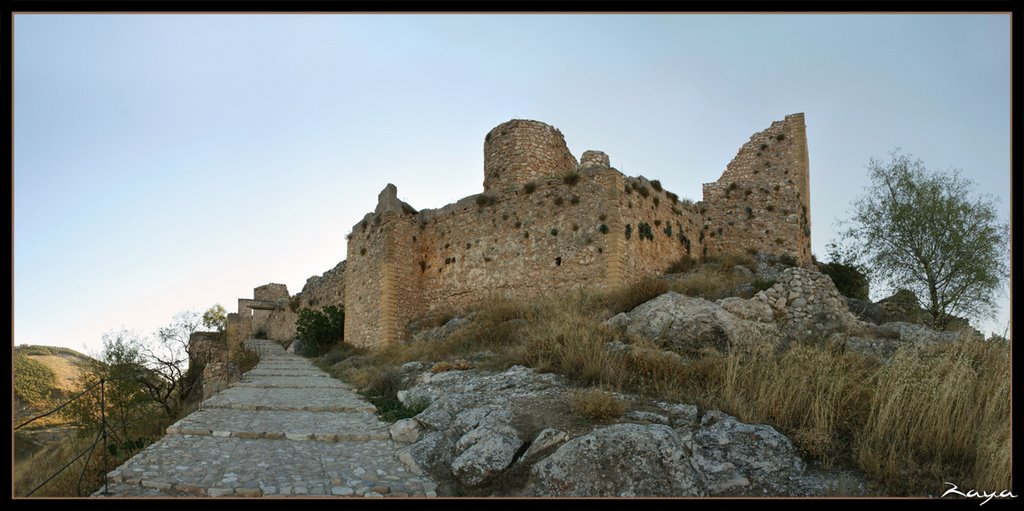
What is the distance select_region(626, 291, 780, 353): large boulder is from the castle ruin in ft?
13.9

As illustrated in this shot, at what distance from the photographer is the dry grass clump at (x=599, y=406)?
18.4 feet

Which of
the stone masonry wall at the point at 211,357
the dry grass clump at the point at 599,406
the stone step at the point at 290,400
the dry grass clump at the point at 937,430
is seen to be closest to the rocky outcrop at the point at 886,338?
the dry grass clump at the point at 937,430

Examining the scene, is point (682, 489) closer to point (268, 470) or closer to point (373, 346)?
point (268, 470)

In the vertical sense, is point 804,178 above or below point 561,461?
above

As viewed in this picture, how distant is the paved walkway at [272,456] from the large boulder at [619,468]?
1.00m

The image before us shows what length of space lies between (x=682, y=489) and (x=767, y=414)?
64.9 inches

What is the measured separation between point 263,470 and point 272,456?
0.51 m

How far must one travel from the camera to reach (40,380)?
17.9m

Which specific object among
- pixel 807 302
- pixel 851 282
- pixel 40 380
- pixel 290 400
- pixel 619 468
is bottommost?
pixel 40 380

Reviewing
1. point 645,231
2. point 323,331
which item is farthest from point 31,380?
point 645,231

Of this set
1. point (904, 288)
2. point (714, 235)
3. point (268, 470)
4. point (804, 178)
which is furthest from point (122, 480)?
point (804, 178)

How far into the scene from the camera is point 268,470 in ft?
16.6

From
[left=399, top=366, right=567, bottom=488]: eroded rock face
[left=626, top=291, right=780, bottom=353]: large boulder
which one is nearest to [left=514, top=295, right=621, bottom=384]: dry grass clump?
[left=399, top=366, right=567, bottom=488]: eroded rock face

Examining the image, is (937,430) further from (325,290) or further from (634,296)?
(325,290)
